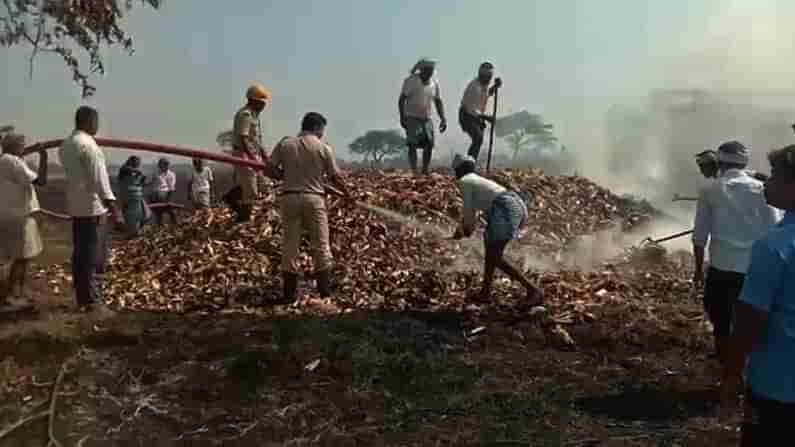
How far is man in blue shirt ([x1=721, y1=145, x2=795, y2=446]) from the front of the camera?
3.36 metres

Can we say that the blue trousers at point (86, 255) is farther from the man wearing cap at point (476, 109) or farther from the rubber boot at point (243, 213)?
the man wearing cap at point (476, 109)

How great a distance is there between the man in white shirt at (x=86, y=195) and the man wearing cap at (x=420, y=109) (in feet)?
19.6

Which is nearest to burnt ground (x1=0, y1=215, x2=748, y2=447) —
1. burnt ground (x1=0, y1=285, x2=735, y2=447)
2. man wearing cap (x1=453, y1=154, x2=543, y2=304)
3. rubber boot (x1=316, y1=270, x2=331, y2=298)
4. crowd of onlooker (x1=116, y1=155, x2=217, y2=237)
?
burnt ground (x1=0, y1=285, x2=735, y2=447)

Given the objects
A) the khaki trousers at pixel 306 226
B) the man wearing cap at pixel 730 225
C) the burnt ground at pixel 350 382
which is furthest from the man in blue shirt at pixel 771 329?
the khaki trousers at pixel 306 226

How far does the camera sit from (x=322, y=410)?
5652 millimetres

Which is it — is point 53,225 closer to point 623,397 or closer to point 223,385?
point 223,385

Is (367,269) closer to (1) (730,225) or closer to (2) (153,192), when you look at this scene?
(1) (730,225)

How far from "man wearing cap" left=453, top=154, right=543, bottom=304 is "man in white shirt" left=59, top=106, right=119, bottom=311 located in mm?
3227

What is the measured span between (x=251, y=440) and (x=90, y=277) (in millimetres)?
3468

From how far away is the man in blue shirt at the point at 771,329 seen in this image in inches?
132

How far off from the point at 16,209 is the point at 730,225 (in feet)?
21.0

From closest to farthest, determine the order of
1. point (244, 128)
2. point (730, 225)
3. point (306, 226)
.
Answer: point (730, 225), point (306, 226), point (244, 128)

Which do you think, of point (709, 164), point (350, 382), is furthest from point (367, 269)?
point (709, 164)

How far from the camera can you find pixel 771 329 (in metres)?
3.48
